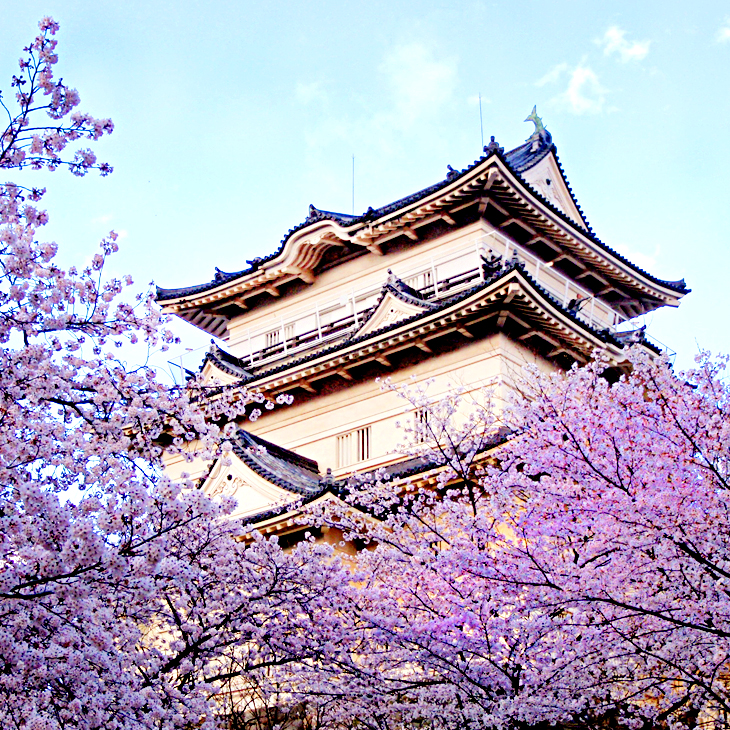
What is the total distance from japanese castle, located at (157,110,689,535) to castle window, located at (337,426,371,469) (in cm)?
4

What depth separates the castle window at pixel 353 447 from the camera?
782 inches

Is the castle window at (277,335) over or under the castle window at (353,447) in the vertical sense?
over

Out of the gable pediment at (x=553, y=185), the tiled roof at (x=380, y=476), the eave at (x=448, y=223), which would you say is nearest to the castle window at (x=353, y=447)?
the tiled roof at (x=380, y=476)

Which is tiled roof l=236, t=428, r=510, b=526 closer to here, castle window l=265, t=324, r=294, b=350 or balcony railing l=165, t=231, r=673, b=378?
balcony railing l=165, t=231, r=673, b=378

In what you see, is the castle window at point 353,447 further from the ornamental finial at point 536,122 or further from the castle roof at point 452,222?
the ornamental finial at point 536,122

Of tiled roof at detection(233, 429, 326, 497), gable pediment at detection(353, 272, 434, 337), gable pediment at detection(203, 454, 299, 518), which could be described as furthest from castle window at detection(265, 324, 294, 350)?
gable pediment at detection(203, 454, 299, 518)

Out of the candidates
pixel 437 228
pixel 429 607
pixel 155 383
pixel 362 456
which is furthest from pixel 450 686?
pixel 437 228

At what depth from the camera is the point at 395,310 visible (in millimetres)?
19766

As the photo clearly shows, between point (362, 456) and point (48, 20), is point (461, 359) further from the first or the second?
point (48, 20)

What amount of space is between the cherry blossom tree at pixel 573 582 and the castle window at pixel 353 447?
6.78 metres

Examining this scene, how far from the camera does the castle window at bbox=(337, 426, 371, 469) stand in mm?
19859

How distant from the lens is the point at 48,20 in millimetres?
7574

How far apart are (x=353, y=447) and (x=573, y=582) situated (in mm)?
10666

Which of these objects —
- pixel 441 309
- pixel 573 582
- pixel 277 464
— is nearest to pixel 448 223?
pixel 441 309
